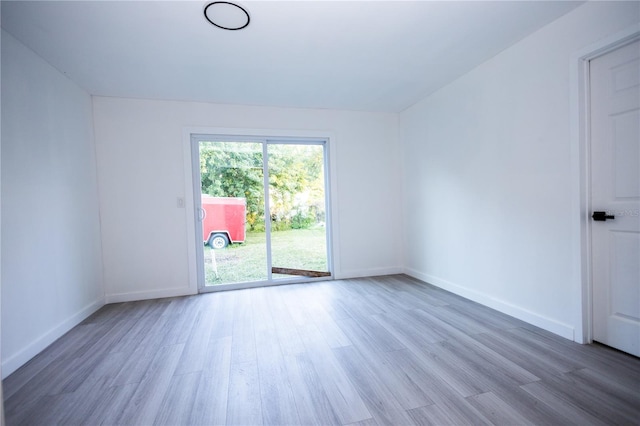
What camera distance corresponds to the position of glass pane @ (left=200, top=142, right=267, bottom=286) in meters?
3.63

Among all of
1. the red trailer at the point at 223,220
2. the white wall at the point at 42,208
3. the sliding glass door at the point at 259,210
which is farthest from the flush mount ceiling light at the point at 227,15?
the red trailer at the point at 223,220

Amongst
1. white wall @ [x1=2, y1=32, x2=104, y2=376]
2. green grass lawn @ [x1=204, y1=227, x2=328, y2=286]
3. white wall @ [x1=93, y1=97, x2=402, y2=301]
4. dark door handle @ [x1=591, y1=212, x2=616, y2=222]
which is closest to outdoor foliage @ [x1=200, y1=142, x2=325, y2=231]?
green grass lawn @ [x1=204, y1=227, x2=328, y2=286]

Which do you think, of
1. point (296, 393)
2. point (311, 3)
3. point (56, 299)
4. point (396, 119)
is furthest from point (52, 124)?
point (396, 119)

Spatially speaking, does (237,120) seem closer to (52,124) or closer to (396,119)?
(52,124)

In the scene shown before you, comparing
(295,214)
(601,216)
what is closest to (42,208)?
(295,214)

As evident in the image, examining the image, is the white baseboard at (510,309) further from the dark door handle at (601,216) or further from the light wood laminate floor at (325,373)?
the dark door handle at (601,216)

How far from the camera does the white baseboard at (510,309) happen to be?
7.07ft

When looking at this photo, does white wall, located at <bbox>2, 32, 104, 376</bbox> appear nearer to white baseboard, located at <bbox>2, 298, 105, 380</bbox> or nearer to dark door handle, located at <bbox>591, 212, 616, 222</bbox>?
white baseboard, located at <bbox>2, 298, 105, 380</bbox>

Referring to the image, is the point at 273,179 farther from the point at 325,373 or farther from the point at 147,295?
the point at 325,373

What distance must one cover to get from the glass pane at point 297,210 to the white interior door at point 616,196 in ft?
9.38

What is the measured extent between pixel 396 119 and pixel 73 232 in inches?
166

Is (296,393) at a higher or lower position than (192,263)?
lower

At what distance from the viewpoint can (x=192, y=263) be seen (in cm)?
351

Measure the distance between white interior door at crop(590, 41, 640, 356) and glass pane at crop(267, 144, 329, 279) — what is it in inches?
113
